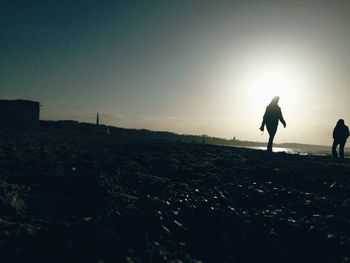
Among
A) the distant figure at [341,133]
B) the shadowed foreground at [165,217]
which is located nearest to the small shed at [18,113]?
the distant figure at [341,133]

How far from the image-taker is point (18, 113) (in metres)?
56.7

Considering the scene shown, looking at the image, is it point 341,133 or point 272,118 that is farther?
point 341,133

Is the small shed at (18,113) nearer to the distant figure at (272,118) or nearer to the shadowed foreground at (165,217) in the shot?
the distant figure at (272,118)

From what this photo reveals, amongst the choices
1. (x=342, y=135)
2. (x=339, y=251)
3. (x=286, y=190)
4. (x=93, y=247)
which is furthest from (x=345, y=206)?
(x=342, y=135)

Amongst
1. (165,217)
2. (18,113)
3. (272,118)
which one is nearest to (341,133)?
(272,118)

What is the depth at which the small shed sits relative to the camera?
184ft

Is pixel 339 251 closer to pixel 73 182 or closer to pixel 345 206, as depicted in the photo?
pixel 345 206

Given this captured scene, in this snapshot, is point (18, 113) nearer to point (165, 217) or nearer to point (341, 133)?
point (341, 133)

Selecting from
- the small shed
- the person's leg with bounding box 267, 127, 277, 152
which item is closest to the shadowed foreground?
the person's leg with bounding box 267, 127, 277, 152

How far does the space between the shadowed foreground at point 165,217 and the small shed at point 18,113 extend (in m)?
50.8

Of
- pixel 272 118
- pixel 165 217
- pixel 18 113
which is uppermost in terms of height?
pixel 18 113

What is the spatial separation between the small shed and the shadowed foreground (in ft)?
167

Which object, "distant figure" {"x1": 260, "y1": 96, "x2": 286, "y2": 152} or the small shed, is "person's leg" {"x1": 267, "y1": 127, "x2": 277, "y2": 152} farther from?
the small shed

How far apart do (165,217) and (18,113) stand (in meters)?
56.2
